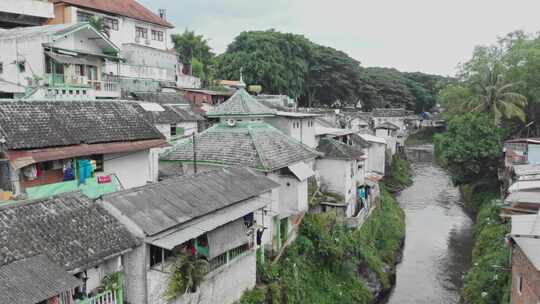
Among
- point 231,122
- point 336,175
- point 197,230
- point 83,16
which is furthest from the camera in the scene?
point 83,16

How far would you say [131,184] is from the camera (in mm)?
19094

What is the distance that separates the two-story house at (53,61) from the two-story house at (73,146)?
457cm

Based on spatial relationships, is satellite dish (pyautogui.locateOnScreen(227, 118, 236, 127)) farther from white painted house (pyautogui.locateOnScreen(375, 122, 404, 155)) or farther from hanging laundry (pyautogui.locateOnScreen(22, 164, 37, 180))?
white painted house (pyautogui.locateOnScreen(375, 122, 404, 155))

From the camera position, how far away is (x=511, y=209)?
21969 millimetres

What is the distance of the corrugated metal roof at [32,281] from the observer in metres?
8.80

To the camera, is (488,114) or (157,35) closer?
(488,114)

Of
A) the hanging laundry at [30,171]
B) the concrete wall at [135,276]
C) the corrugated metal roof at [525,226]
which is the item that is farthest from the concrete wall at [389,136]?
the concrete wall at [135,276]

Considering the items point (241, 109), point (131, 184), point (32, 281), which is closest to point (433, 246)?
point (241, 109)

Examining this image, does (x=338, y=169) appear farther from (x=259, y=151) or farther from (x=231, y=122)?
(x=259, y=151)

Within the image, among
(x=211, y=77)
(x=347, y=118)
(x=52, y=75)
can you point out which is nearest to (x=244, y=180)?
→ (x=52, y=75)

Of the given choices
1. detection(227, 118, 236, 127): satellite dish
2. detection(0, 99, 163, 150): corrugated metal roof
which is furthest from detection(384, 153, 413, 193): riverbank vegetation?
detection(0, 99, 163, 150): corrugated metal roof

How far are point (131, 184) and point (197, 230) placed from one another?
276 inches

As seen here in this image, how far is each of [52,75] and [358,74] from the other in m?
61.3

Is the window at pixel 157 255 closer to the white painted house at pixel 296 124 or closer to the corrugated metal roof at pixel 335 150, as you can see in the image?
the white painted house at pixel 296 124
